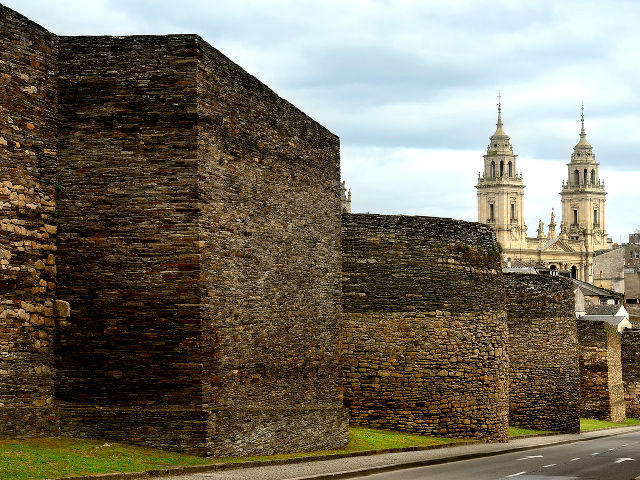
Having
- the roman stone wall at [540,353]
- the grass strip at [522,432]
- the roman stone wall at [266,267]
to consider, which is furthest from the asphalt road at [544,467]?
the roman stone wall at [540,353]

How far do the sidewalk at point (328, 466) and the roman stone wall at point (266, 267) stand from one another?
0.83 metres

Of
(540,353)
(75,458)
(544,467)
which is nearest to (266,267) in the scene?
(75,458)

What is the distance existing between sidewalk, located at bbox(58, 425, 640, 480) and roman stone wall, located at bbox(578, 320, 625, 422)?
953 inches

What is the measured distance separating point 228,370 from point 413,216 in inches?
431

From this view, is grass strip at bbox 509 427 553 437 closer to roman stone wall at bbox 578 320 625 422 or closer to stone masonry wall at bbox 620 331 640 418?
roman stone wall at bbox 578 320 625 422

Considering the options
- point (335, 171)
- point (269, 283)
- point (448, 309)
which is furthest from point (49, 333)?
point (448, 309)

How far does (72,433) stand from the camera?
68.1 ft

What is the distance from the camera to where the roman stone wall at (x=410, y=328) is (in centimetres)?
3141

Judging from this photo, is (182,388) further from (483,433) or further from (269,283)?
(483,433)

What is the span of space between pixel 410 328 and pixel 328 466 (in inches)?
367

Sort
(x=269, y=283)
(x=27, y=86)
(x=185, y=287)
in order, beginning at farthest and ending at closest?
1. (x=269, y=283)
2. (x=185, y=287)
3. (x=27, y=86)

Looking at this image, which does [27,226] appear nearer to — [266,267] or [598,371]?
[266,267]

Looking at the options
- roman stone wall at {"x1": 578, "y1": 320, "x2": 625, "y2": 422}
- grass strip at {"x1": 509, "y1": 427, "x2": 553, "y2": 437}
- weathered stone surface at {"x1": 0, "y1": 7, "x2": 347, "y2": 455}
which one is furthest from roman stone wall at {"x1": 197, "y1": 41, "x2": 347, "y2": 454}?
roman stone wall at {"x1": 578, "y1": 320, "x2": 625, "y2": 422}

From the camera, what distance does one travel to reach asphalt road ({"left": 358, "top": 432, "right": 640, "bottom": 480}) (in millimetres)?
22391
